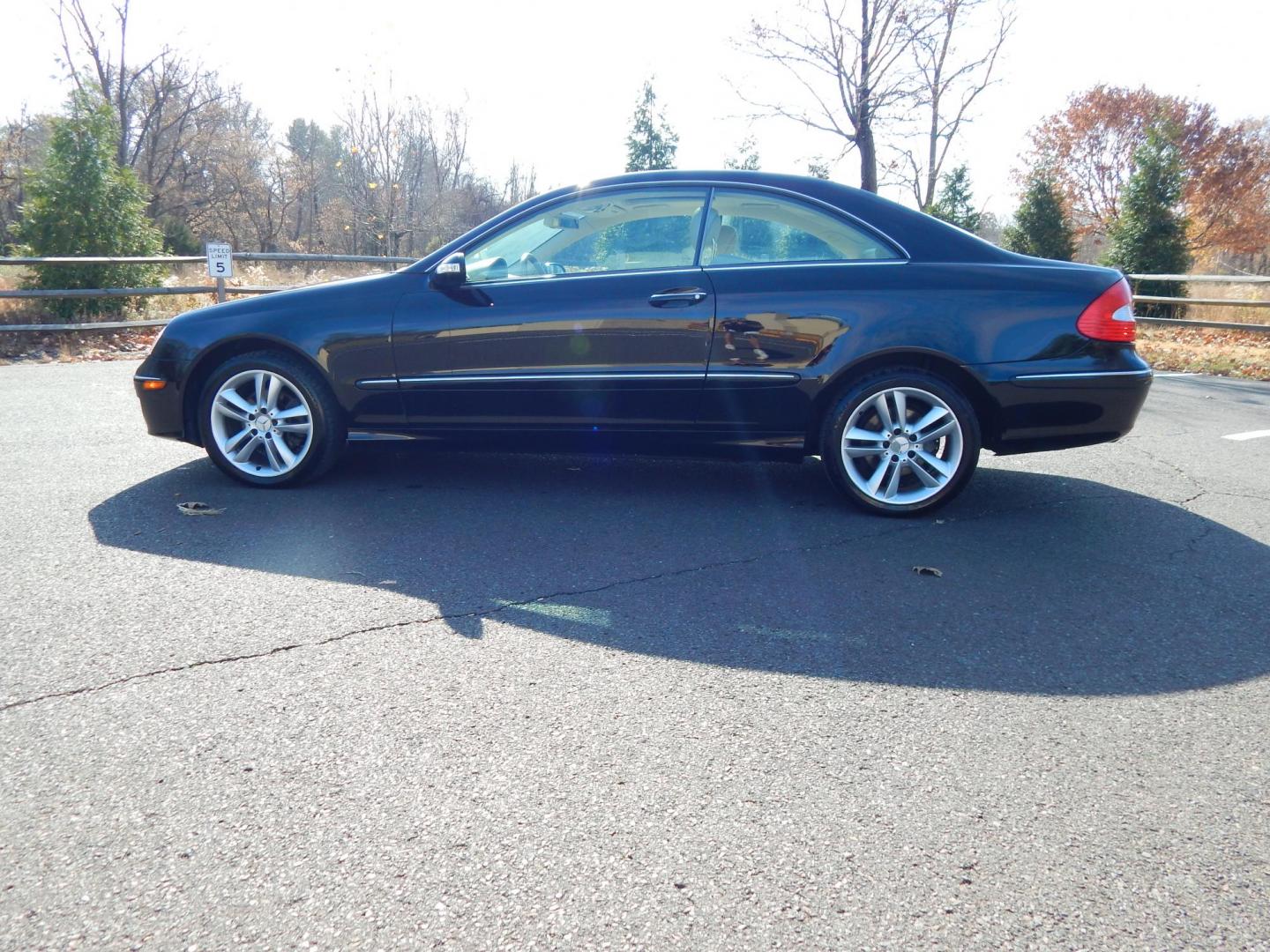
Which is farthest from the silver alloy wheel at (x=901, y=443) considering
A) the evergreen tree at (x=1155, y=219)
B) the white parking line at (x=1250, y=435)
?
the evergreen tree at (x=1155, y=219)

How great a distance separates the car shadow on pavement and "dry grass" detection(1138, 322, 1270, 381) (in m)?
8.91

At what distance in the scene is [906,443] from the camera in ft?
15.0

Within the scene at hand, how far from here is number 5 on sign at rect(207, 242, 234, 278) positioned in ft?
42.0

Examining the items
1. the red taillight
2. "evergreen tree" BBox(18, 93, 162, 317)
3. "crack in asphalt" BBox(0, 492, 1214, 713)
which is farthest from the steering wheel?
"evergreen tree" BBox(18, 93, 162, 317)

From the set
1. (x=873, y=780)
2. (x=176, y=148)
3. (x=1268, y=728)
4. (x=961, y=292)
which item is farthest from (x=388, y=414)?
(x=176, y=148)

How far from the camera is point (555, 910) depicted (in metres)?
1.81

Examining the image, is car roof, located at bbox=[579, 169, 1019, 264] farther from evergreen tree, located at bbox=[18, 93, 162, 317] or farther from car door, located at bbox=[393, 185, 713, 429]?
evergreen tree, located at bbox=[18, 93, 162, 317]

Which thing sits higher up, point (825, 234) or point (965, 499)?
point (825, 234)

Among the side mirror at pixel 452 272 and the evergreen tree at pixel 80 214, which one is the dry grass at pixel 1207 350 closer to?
the side mirror at pixel 452 272

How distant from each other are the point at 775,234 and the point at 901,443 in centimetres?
Answer: 118

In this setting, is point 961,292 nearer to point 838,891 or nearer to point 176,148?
point 838,891

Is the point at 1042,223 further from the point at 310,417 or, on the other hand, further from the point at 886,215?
the point at 310,417

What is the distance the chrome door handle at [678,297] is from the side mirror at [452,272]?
3.05ft

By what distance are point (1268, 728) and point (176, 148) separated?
39657 mm
